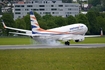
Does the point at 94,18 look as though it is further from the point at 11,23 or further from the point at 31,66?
the point at 31,66

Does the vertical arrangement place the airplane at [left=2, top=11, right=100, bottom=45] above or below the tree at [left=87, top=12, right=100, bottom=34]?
above

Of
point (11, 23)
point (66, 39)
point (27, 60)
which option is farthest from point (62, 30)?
point (11, 23)

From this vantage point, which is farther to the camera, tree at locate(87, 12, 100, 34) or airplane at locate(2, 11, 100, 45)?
tree at locate(87, 12, 100, 34)

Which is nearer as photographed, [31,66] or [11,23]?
[31,66]

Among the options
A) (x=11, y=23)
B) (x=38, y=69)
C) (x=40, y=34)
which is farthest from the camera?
(x=11, y=23)

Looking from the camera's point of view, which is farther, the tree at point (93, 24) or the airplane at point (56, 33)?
the tree at point (93, 24)

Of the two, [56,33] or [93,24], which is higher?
[56,33]

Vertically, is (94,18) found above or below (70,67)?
below

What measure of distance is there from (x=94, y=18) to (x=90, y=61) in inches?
5416

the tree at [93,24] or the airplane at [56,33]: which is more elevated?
the airplane at [56,33]

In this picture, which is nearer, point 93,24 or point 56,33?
point 56,33

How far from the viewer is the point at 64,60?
168 feet

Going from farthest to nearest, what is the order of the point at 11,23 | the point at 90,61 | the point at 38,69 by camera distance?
the point at 11,23
the point at 90,61
the point at 38,69

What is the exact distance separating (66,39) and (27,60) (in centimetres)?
3984
